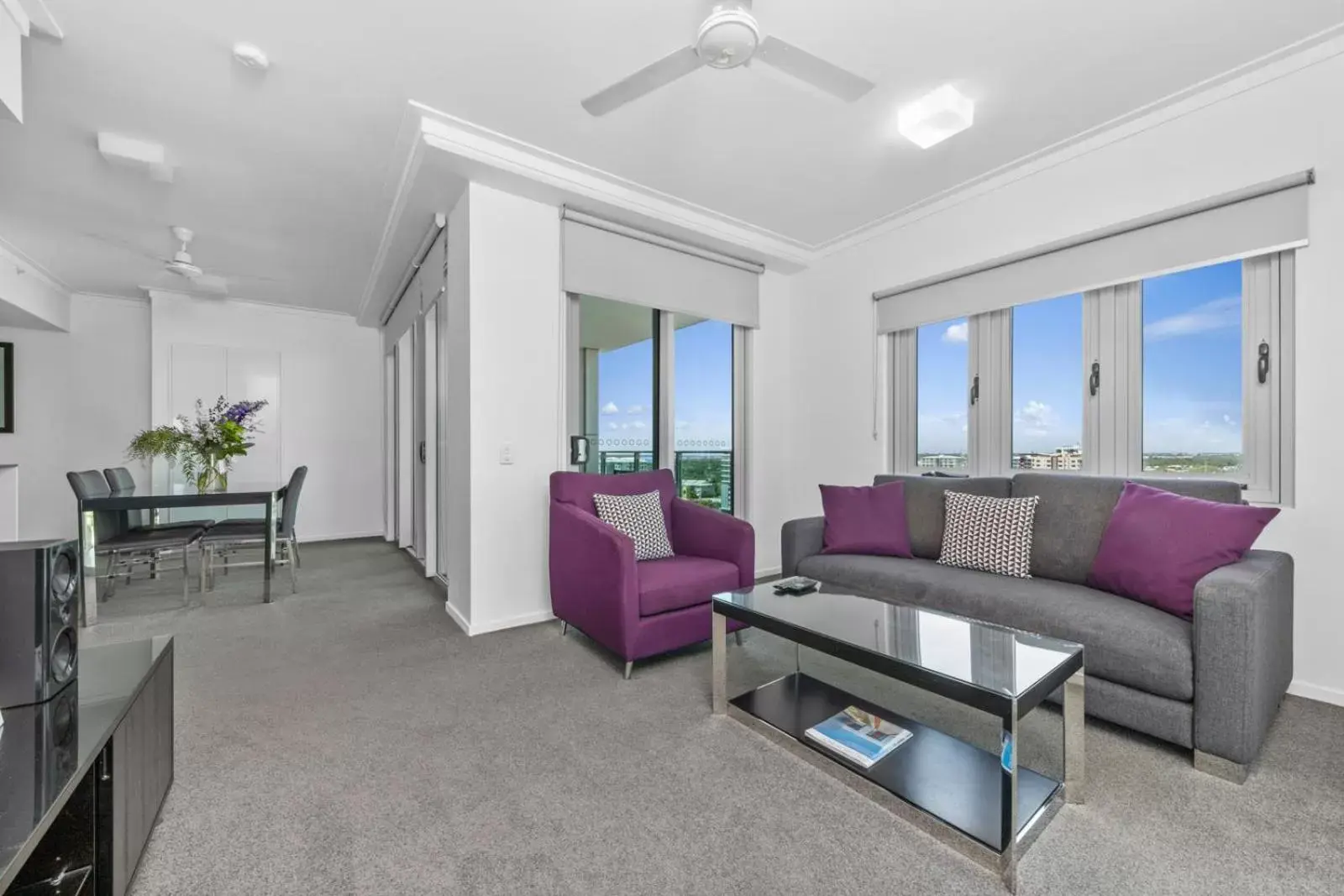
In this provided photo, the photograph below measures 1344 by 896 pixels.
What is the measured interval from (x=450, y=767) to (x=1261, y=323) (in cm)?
373

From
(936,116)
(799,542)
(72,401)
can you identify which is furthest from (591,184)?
(72,401)

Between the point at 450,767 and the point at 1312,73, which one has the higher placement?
the point at 1312,73

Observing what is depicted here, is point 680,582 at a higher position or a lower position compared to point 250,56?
lower

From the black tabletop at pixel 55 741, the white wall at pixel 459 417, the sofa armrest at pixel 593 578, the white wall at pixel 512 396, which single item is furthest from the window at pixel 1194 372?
the black tabletop at pixel 55 741

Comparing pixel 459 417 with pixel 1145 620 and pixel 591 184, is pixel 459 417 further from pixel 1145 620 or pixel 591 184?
pixel 1145 620

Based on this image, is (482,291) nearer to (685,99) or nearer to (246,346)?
(685,99)

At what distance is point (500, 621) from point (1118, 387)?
353cm

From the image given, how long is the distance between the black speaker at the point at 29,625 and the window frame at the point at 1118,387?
3.96 m

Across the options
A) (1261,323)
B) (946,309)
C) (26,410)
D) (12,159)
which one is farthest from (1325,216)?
(26,410)

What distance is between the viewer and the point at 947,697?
4.71 feet

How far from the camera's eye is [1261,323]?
2508 mm

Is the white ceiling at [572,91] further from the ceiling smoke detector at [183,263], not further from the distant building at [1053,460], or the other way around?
the distant building at [1053,460]

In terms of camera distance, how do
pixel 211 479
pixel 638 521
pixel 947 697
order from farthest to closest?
pixel 211 479, pixel 638 521, pixel 947 697

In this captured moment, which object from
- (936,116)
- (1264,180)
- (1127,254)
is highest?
(936,116)
